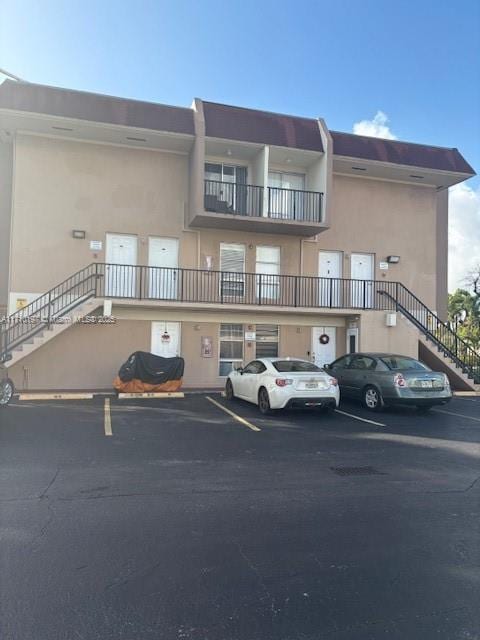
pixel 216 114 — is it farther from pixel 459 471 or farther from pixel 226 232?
pixel 459 471

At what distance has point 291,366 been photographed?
11.7 m

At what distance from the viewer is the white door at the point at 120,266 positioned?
643 inches

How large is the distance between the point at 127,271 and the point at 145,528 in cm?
1290

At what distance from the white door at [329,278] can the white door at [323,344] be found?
1.03 meters

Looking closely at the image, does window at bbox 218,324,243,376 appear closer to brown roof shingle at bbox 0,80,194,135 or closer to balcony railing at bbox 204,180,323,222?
balcony railing at bbox 204,180,323,222

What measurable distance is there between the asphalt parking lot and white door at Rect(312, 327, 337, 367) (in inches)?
380

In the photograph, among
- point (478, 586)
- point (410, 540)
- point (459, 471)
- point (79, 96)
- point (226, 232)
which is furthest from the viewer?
point (226, 232)

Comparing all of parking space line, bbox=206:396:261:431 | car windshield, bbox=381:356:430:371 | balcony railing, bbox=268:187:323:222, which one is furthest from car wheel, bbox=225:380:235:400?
balcony railing, bbox=268:187:323:222

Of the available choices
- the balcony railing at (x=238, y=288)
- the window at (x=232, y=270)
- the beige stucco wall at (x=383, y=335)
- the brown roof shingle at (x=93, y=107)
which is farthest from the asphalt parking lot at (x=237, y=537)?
the brown roof shingle at (x=93, y=107)

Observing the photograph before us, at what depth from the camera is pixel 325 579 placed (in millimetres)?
3699

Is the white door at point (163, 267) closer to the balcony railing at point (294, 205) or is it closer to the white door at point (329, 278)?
the balcony railing at point (294, 205)

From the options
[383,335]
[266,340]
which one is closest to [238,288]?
[266,340]

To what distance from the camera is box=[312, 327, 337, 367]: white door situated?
1850 centimetres

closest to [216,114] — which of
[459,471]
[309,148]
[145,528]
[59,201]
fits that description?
[309,148]
